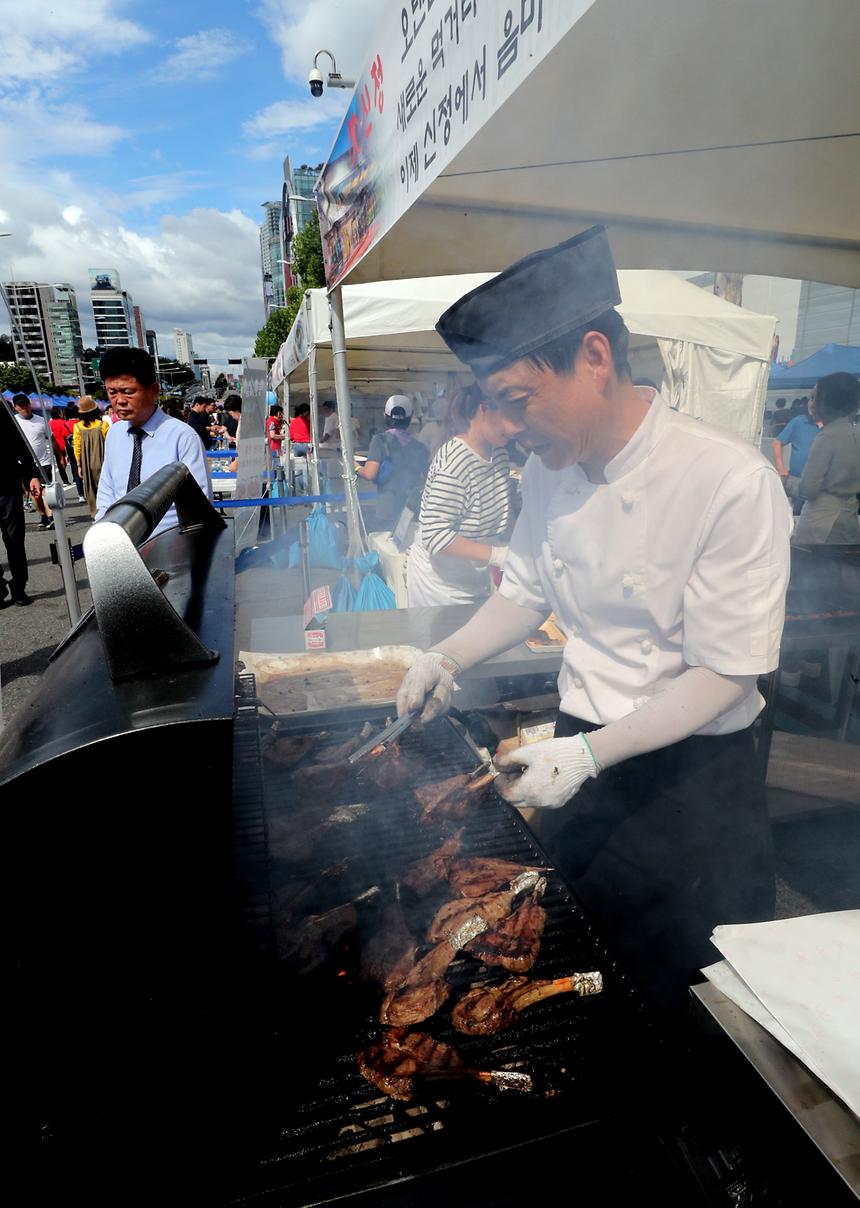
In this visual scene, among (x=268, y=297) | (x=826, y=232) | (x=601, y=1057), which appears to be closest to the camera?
(x=601, y=1057)

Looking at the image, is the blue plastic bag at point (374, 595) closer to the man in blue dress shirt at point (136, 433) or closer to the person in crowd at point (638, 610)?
the man in blue dress shirt at point (136, 433)

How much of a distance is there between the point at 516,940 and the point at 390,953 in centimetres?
34

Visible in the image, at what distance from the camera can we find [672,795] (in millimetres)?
1953

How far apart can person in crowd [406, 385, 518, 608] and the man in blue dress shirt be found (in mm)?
1732

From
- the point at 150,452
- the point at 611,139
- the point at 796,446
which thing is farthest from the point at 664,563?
the point at 796,446

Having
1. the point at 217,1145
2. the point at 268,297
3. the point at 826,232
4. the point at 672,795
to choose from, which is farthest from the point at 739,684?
the point at 268,297

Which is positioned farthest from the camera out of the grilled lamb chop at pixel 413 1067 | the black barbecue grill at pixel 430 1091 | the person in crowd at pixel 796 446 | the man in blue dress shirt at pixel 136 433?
the person in crowd at pixel 796 446

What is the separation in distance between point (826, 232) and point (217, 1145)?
438 centimetres

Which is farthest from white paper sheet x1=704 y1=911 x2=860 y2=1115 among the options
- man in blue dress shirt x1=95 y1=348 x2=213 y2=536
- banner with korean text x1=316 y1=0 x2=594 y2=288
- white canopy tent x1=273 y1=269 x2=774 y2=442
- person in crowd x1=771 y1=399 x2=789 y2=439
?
person in crowd x1=771 y1=399 x2=789 y2=439

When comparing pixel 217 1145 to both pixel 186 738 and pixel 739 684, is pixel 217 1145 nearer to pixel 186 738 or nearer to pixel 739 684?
pixel 186 738

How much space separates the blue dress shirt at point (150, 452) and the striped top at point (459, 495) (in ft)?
5.56

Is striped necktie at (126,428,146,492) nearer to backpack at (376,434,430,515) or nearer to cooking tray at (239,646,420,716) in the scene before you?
cooking tray at (239,646,420,716)

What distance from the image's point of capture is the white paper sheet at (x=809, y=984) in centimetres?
90

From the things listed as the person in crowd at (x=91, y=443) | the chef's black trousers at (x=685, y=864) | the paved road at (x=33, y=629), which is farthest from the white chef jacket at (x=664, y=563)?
the person in crowd at (x=91, y=443)
